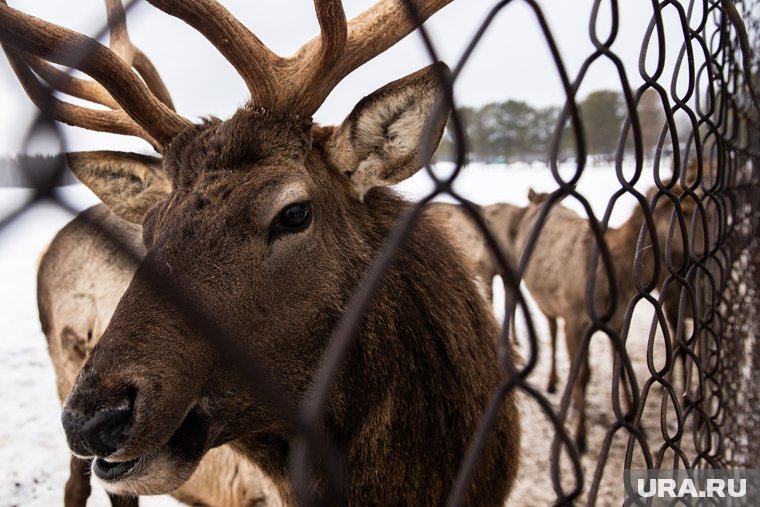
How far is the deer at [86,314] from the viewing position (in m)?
3.09

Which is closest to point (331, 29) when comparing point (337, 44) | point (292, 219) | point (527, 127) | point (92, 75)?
point (337, 44)

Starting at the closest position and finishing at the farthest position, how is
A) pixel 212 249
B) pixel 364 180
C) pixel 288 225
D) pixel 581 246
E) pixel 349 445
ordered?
pixel 212 249, pixel 288 225, pixel 349 445, pixel 364 180, pixel 581 246

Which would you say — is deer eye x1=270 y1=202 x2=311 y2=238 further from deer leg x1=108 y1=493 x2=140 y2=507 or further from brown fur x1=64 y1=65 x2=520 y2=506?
deer leg x1=108 y1=493 x2=140 y2=507

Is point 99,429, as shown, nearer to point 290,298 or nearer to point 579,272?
point 290,298

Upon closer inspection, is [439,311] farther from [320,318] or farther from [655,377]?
[655,377]

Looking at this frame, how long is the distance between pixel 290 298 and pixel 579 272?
15.7 feet

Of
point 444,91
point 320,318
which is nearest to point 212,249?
point 320,318

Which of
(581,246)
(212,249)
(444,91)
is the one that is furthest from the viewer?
(581,246)

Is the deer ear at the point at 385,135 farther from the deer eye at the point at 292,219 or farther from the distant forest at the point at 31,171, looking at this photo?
the distant forest at the point at 31,171

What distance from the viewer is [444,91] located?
0.77 meters

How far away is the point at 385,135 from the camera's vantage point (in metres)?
2.15

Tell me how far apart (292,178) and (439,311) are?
84 cm

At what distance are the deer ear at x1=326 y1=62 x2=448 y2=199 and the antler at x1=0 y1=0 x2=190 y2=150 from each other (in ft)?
2.36

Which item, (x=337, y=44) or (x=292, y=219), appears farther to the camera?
(x=337, y=44)
